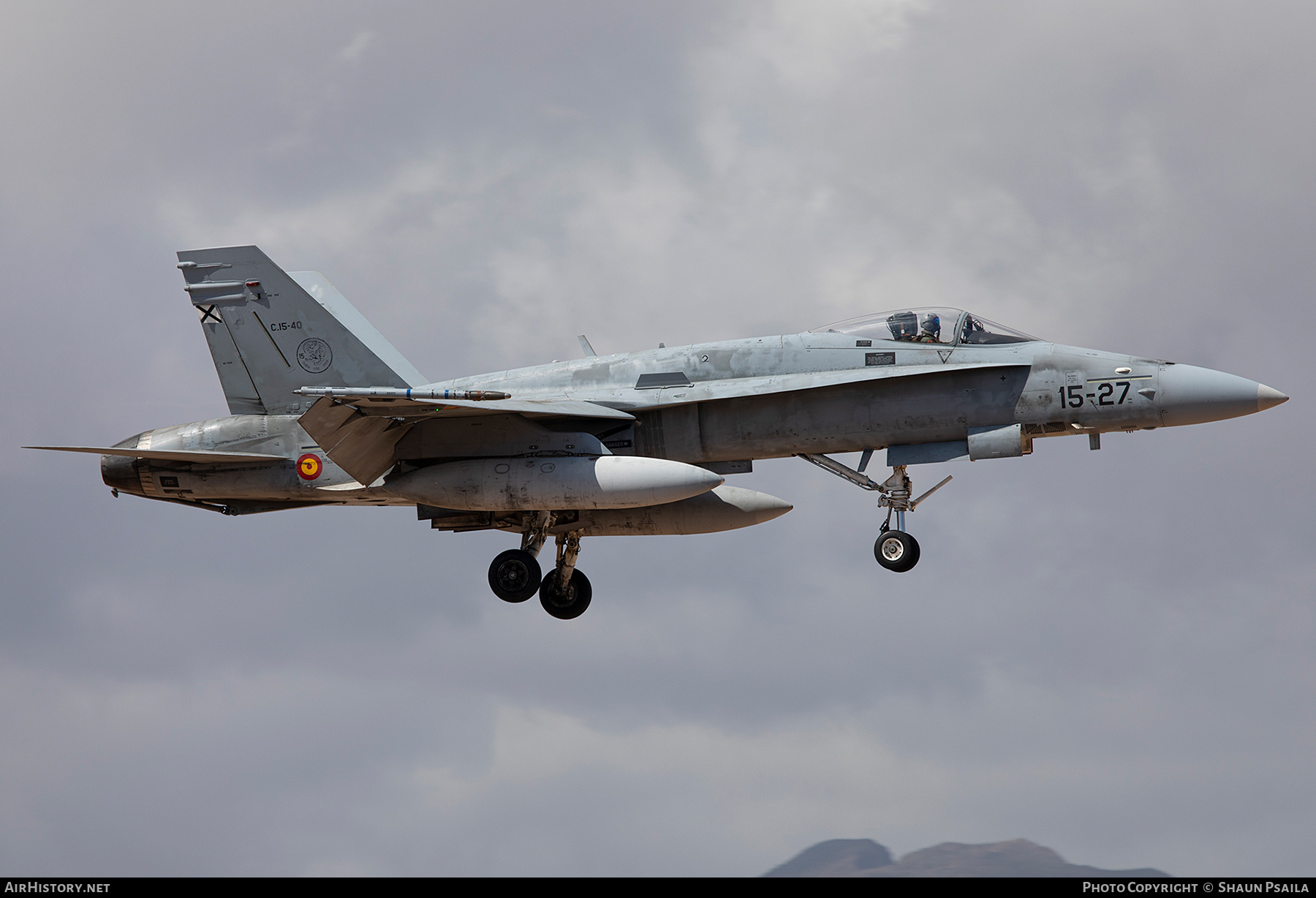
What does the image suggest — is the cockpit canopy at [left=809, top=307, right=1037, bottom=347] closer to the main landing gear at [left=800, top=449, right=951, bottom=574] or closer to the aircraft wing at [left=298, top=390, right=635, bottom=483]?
the main landing gear at [left=800, top=449, right=951, bottom=574]

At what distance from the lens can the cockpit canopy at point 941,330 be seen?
62.7 ft

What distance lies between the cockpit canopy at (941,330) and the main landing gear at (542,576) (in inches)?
233

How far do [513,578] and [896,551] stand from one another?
19.3 ft

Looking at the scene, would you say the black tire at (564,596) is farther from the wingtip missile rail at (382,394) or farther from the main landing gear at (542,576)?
the wingtip missile rail at (382,394)

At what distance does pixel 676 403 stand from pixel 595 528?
3477 millimetres

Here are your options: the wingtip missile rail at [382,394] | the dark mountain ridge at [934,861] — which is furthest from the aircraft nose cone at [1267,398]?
the dark mountain ridge at [934,861]

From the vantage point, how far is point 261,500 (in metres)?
21.4

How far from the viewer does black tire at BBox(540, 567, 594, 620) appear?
2238 centimetres

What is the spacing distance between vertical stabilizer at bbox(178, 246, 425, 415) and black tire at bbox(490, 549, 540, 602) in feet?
11.0

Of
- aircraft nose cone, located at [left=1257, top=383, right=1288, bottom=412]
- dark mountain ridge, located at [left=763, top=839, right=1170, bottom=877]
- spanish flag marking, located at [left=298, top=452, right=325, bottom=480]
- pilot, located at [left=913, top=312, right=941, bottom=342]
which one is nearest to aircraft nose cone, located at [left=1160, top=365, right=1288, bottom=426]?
aircraft nose cone, located at [left=1257, top=383, right=1288, bottom=412]

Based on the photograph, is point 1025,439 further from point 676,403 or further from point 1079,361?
point 676,403

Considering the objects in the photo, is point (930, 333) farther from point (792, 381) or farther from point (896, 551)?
point (896, 551)

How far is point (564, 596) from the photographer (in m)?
22.4
